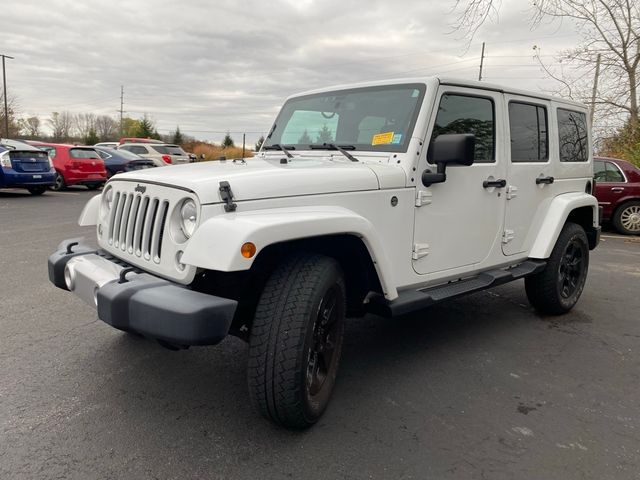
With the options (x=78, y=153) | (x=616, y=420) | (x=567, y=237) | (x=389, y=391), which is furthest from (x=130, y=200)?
(x=78, y=153)

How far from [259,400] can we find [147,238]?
101 centimetres

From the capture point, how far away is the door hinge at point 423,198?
3.18 m

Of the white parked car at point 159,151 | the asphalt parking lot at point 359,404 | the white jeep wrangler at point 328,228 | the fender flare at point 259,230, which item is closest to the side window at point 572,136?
the white jeep wrangler at point 328,228

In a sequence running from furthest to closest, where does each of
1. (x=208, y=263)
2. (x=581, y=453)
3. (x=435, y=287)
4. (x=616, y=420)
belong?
(x=435, y=287)
(x=616, y=420)
(x=581, y=453)
(x=208, y=263)

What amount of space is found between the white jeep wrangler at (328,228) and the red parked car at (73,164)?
12798 millimetres

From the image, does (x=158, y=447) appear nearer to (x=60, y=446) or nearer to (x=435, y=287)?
(x=60, y=446)

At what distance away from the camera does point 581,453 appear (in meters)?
2.50

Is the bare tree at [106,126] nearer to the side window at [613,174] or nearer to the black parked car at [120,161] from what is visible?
the black parked car at [120,161]

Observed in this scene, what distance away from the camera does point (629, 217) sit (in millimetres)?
10312

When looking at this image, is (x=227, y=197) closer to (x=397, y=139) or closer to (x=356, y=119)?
(x=397, y=139)

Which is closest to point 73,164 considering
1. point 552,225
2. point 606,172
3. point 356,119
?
point 356,119

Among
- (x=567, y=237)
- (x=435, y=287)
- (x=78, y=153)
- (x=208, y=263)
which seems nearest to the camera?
(x=208, y=263)

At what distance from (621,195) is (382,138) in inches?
353

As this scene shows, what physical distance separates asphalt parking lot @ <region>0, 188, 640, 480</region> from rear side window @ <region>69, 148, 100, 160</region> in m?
11.6
